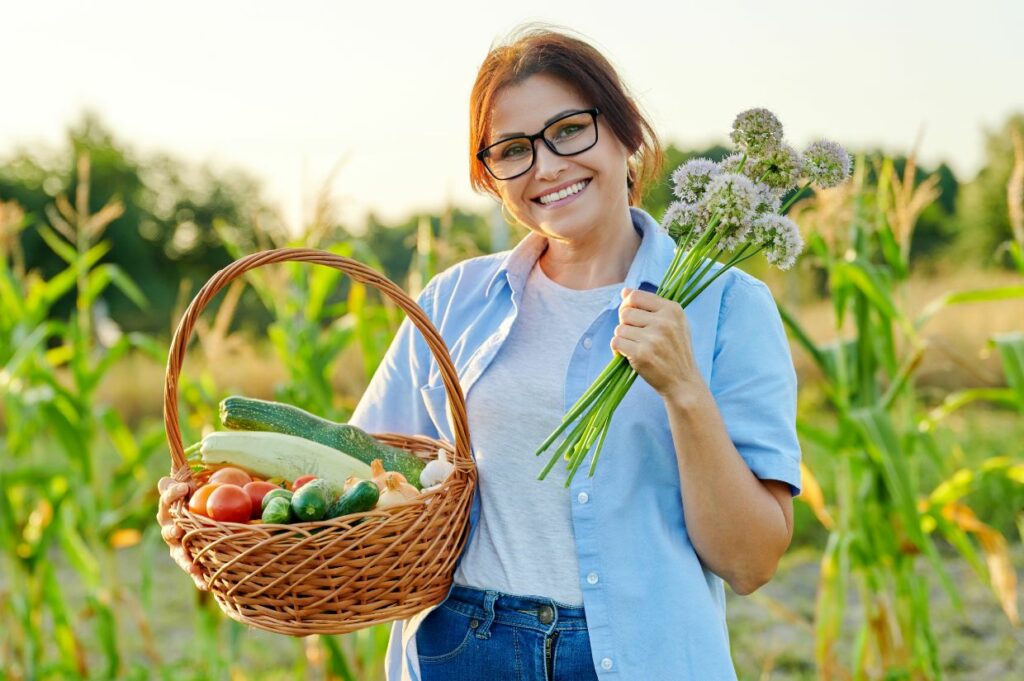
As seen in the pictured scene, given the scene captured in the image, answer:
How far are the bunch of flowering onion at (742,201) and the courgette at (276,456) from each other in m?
0.48

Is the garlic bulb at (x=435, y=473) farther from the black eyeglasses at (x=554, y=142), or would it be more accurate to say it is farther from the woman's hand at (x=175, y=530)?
the black eyeglasses at (x=554, y=142)

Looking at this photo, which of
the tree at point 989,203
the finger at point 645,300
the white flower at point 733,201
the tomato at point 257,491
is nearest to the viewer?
the white flower at point 733,201

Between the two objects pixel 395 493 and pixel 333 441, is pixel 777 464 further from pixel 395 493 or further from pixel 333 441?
pixel 333 441

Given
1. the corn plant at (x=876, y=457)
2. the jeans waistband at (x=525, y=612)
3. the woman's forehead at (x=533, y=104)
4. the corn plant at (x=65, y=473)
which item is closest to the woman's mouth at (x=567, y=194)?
the woman's forehead at (x=533, y=104)

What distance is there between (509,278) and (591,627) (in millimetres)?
610

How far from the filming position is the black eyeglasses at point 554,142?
66.5 inches

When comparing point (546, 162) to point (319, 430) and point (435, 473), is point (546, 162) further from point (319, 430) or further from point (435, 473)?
point (319, 430)

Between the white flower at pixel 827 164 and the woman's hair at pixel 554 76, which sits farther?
the woman's hair at pixel 554 76

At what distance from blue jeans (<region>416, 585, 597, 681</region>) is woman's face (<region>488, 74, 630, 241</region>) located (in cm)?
59

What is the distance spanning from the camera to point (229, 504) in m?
1.60

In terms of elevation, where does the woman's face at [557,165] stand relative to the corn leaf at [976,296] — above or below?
above

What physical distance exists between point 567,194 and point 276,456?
2.14 feet

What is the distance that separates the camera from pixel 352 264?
170 centimetres

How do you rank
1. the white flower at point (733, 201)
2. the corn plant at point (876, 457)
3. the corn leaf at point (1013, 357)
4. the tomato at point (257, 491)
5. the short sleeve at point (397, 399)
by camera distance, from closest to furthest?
the white flower at point (733, 201)
the tomato at point (257, 491)
the short sleeve at point (397, 399)
the corn leaf at point (1013, 357)
the corn plant at point (876, 457)
